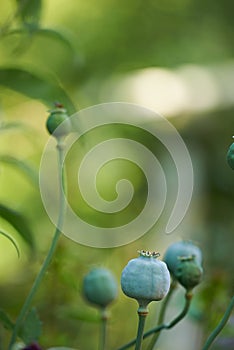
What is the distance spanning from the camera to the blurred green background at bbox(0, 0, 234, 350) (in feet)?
3.69

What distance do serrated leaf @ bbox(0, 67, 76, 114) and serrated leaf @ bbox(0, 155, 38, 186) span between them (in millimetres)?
67

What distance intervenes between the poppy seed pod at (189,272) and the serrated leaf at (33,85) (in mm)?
233

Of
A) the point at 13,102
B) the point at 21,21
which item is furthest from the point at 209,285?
the point at 13,102

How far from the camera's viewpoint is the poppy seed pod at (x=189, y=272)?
72 cm

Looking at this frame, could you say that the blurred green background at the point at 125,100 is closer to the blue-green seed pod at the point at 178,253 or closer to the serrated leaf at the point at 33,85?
the serrated leaf at the point at 33,85

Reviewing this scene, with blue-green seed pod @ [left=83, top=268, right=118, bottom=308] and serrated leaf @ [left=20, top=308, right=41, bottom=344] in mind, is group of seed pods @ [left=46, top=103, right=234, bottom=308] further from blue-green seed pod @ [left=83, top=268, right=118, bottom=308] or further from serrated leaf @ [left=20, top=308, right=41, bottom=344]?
serrated leaf @ [left=20, top=308, right=41, bottom=344]

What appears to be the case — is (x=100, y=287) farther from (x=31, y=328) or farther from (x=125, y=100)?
(x=125, y=100)

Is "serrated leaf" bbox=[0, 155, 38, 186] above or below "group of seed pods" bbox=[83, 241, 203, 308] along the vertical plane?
above

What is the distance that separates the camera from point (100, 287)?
83cm

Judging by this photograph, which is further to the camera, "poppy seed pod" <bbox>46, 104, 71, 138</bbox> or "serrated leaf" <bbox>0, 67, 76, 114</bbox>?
"serrated leaf" <bbox>0, 67, 76, 114</bbox>

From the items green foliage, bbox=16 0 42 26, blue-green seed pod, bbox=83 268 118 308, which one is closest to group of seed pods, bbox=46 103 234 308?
blue-green seed pod, bbox=83 268 118 308

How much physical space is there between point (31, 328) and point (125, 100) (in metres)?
1.40

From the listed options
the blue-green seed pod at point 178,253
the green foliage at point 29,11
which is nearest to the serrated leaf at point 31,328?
the blue-green seed pod at point 178,253

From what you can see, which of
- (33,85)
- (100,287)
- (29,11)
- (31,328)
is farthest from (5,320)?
(29,11)
